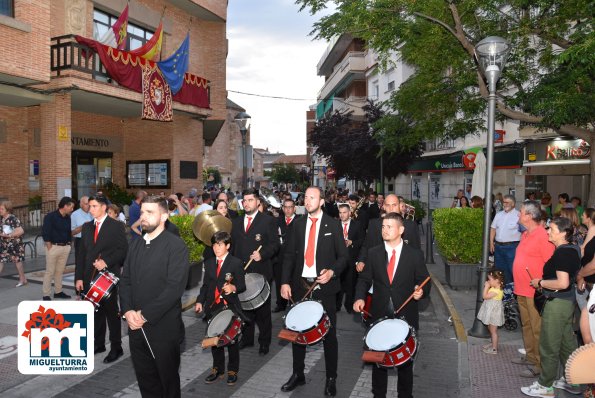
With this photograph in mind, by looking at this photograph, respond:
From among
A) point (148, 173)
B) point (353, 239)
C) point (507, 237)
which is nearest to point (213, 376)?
point (353, 239)

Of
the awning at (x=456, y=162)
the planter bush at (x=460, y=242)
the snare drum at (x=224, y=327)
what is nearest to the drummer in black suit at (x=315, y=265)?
the snare drum at (x=224, y=327)

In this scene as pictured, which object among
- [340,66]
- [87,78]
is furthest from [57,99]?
[340,66]

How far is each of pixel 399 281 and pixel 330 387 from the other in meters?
1.42

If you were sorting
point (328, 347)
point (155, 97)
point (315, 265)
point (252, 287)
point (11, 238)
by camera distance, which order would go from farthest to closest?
point (155, 97)
point (11, 238)
point (252, 287)
point (315, 265)
point (328, 347)

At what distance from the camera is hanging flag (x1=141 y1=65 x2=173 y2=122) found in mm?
17953

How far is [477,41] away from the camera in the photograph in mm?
12812

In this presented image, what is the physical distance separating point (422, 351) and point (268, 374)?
2.19 metres

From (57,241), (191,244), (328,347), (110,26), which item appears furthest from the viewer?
(110,26)

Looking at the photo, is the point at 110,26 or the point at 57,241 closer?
the point at 57,241

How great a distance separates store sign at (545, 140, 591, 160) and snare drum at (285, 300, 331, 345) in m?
15.8

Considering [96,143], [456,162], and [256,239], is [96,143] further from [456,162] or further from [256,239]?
[456,162]

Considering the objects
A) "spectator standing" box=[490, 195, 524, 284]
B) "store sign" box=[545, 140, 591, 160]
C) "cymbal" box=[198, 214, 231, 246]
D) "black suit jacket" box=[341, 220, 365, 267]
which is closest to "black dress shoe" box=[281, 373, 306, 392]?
"cymbal" box=[198, 214, 231, 246]

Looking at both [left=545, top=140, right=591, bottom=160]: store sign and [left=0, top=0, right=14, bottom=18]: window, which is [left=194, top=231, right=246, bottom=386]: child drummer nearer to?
[left=0, top=0, right=14, bottom=18]: window

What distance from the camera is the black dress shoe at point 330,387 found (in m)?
5.20
